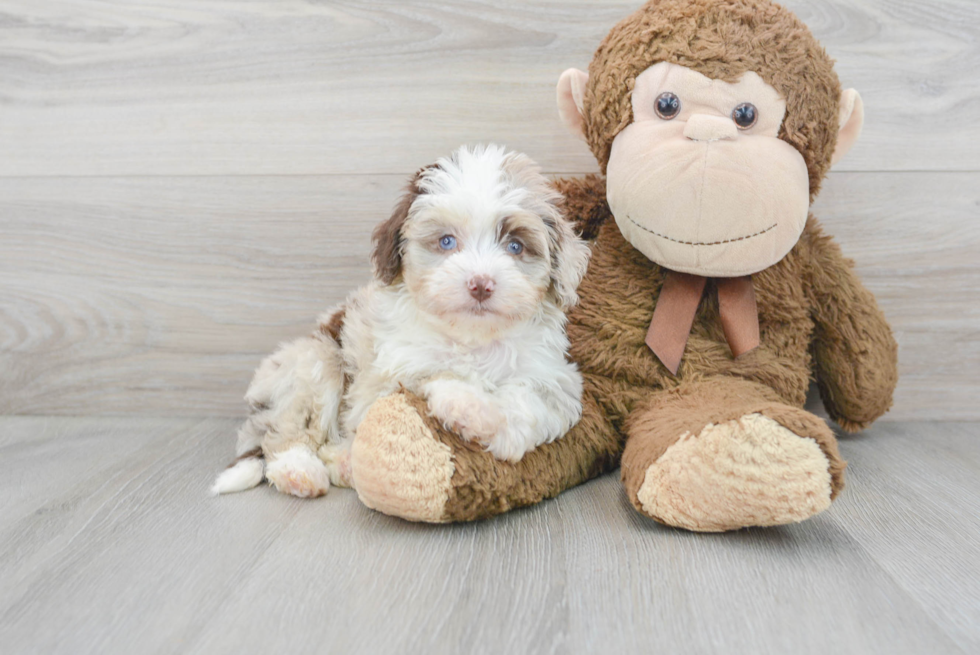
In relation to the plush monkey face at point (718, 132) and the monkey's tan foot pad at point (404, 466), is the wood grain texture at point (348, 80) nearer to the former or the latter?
the plush monkey face at point (718, 132)

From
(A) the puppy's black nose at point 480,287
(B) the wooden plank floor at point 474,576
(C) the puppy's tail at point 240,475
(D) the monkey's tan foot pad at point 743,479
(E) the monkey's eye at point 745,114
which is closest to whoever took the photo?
(B) the wooden plank floor at point 474,576

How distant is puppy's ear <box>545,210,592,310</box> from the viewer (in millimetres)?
1338

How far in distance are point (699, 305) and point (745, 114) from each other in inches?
15.2

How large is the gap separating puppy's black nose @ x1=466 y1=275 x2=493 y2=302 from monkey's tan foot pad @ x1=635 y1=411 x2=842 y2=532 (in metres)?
0.41

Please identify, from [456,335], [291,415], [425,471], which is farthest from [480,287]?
[291,415]

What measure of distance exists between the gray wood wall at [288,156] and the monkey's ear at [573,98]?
9.1 inches

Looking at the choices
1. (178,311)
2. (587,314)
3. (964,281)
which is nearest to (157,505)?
(178,311)

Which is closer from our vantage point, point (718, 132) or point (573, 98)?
point (718, 132)

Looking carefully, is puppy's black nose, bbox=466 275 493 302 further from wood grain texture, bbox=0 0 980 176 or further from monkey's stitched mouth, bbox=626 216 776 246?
wood grain texture, bbox=0 0 980 176

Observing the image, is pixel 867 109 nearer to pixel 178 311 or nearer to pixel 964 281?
pixel 964 281

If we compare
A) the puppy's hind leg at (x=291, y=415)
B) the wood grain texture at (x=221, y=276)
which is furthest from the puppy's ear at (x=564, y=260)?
the wood grain texture at (x=221, y=276)

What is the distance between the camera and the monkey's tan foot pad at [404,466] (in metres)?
1.18

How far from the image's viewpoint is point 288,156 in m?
1.86

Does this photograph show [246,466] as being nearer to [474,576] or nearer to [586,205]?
[474,576]
